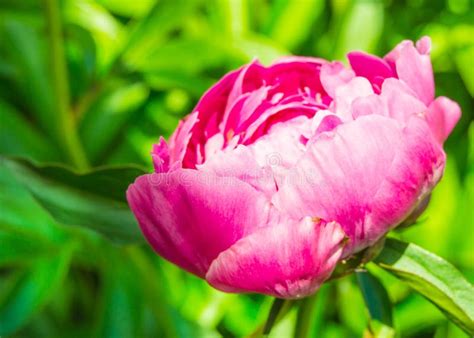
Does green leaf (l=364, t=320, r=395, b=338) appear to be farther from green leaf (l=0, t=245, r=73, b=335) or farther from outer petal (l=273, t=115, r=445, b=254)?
green leaf (l=0, t=245, r=73, b=335)

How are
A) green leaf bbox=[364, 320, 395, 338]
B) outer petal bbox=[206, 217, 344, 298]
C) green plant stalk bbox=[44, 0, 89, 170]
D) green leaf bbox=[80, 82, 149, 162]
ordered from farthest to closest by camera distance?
green leaf bbox=[80, 82, 149, 162] → green plant stalk bbox=[44, 0, 89, 170] → green leaf bbox=[364, 320, 395, 338] → outer petal bbox=[206, 217, 344, 298]

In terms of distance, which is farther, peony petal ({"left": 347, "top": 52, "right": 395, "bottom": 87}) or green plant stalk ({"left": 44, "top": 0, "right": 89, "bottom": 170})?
green plant stalk ({"left": 44, "top": 0, "right": 89, "bottom": 170})

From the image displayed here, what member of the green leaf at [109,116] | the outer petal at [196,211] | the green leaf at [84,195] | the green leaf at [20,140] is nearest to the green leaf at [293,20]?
the green leaf at [109,116]

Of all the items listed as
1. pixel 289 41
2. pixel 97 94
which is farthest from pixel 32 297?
pixel 289 41

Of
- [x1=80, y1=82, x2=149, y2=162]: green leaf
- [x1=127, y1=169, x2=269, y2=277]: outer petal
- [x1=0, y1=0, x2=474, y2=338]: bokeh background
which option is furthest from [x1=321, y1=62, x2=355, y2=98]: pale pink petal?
[x1=80, y1=82, x2=149, y2=162]: green leaf

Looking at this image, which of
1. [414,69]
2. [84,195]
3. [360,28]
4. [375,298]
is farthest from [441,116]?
[360,28]

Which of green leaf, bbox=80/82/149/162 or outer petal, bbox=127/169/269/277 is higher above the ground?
outer petal, bbox=127/169/269/277

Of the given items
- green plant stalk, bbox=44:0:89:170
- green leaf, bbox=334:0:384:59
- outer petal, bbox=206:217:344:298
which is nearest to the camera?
outer petal, bbox=206:217:344:298

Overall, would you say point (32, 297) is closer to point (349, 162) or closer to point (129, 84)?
point (129, 84)
